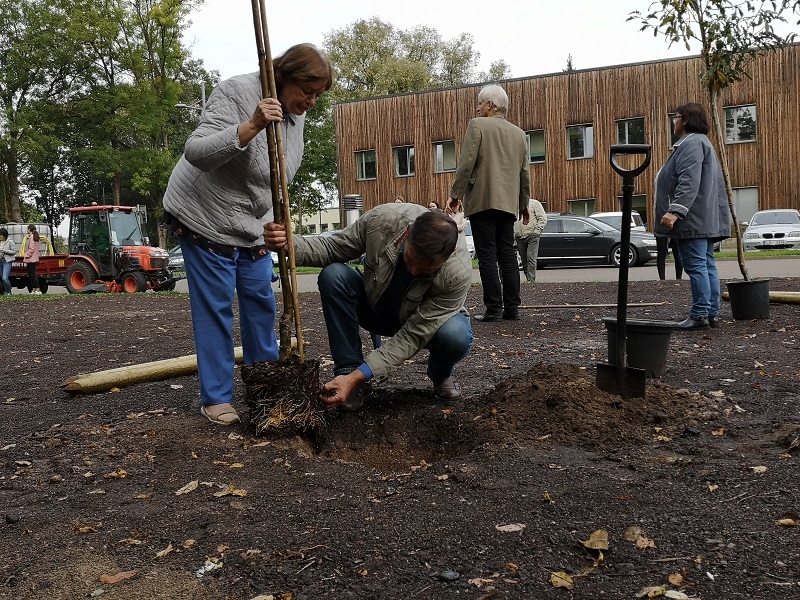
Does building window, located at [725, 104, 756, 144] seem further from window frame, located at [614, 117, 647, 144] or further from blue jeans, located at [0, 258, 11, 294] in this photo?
blue jeans, located at [0, 258, 11, 294]

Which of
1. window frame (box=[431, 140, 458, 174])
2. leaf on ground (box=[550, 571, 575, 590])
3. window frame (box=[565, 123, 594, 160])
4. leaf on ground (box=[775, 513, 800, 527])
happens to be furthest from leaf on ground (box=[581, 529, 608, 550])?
window frame (box=[431, 140, 458, 174])

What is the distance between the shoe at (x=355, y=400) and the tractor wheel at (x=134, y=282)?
14.1m

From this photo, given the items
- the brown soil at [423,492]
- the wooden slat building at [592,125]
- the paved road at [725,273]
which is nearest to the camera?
the brown soil at [423,492]

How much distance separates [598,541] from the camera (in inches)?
96.6

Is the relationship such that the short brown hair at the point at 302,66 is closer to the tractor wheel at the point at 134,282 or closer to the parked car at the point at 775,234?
the tractor wheel at the point at 134,282

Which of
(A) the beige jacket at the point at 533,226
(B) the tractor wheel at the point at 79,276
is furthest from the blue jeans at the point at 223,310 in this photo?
(B) the tractor wheel at the point at 79,276

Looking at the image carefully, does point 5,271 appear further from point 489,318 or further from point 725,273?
point 725,273

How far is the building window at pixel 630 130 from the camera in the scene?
102 feet

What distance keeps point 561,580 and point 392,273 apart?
2.02 meters

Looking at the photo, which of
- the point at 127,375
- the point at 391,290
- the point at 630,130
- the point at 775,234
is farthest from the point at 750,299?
the point at 630,130

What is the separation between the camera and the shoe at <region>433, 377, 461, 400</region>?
14.3 ft

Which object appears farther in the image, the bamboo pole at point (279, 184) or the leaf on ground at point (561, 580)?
the bamboo pole at point (279, 184)

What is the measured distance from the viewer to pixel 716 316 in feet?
22.0

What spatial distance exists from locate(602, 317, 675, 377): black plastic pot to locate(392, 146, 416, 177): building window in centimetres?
3166
